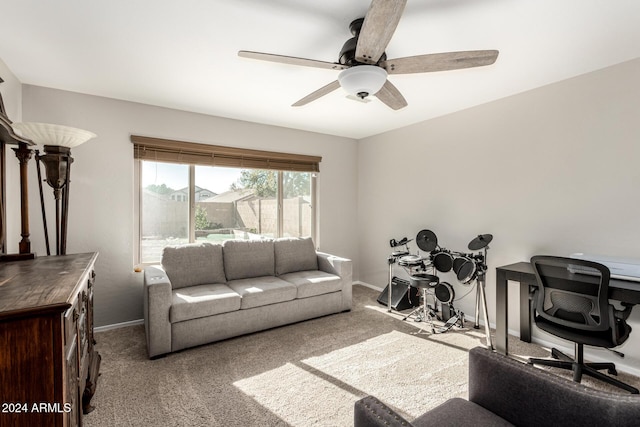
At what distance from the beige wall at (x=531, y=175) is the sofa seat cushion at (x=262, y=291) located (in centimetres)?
194

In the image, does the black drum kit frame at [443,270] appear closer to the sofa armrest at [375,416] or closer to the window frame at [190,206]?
the window frame at [190,206]

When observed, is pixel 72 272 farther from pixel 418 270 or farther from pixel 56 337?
pixel 418 270

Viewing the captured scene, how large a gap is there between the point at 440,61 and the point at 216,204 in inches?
122

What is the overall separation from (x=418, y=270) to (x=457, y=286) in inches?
21.1

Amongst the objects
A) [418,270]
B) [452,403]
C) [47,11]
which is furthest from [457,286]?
[47,11]

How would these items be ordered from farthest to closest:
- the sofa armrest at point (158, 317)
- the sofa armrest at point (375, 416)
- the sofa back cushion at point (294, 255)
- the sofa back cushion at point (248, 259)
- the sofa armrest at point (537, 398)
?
the sofa back cushion at point (294, 255) → the sofa back cushion at point (248, 259) → the sofa armrest at point (158, 317) → the sofa armrest at point (537, 398) → the sofa armrest at point (375, 416)

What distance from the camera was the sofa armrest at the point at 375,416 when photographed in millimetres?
905

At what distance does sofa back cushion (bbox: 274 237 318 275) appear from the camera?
379cm

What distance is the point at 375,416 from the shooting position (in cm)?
94

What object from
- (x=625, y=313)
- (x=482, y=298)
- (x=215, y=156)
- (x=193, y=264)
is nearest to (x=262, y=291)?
(x=193, y=264)

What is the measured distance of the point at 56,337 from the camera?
3.35 ft

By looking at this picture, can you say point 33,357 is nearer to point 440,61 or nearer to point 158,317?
point 158,317

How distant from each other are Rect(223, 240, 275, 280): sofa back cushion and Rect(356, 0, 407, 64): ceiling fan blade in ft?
8.45

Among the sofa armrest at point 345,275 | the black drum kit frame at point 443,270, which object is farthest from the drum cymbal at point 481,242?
the sofa armrest at point 345,275
